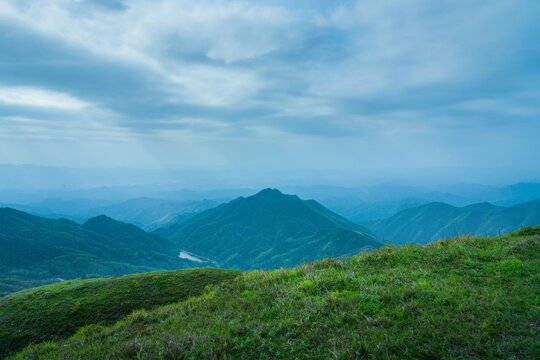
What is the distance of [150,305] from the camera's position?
8.48 meters

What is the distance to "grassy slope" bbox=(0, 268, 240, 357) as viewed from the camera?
7.41 metres

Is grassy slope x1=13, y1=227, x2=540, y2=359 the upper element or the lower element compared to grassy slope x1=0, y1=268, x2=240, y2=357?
upper

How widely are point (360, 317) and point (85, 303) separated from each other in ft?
28.9

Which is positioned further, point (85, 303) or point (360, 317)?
point (85, 303)

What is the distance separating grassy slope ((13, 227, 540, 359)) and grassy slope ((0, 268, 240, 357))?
914 mm

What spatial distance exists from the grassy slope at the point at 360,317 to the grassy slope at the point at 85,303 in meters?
0.91

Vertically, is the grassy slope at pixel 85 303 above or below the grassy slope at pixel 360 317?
below

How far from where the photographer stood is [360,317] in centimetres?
546

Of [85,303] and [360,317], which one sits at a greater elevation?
[360,317]

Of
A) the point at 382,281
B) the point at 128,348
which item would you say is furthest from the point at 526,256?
the point at 128,348

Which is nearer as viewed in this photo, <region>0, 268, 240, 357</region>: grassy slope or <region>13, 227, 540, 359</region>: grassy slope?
<region>13, 227, 540, 359</region>: grassy slope

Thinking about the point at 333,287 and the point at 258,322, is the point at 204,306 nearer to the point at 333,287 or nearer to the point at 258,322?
the point at 258,322

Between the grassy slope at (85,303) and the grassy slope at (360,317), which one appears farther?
the grassy slope at (85,303)

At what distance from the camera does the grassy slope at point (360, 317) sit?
175 inches
